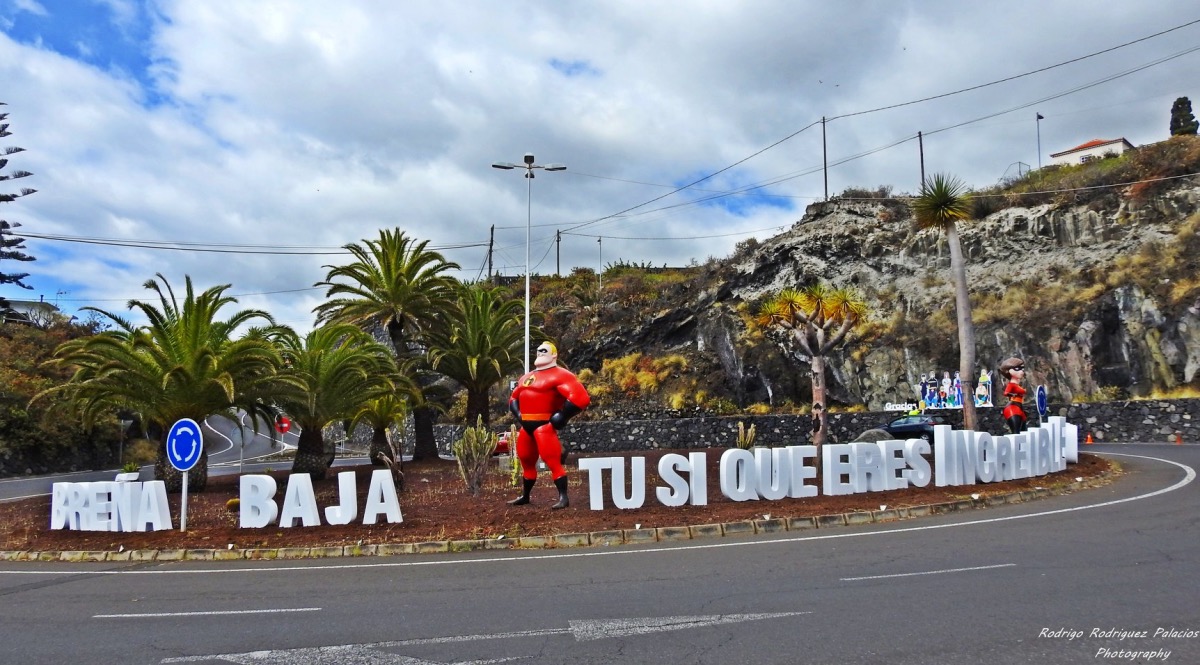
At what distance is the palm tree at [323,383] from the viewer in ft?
70.8

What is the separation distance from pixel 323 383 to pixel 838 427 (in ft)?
65.5

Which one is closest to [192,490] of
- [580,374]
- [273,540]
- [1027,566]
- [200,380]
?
[200,380]

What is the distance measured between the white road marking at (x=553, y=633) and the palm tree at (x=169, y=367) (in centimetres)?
1258

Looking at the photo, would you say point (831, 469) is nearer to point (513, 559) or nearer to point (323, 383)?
point (513, 559)

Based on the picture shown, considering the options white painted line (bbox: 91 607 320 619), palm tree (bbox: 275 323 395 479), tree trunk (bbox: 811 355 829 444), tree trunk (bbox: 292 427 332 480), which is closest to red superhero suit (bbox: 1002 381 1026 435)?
tree trunk (bbox: 811 355 829 444)

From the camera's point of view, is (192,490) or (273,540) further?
(192,490)

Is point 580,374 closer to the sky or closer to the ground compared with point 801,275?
closer to the ground

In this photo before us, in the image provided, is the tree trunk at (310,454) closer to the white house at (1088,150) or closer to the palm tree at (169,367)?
the palm tree at (169,367)

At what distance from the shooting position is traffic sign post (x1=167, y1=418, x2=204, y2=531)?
13.6 meters

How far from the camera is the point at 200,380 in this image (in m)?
18.5

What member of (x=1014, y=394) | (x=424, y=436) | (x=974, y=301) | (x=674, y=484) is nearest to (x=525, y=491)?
(x=674, y=484)

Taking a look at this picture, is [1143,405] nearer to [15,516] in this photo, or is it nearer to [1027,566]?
[1027,566]

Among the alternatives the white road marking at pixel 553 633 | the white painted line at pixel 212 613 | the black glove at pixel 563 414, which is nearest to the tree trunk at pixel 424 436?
the black glove at pixel 563 414

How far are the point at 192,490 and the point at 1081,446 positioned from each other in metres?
28.6
